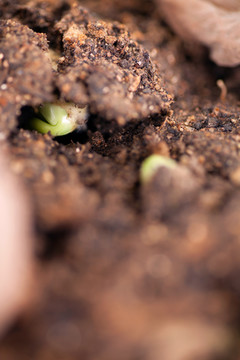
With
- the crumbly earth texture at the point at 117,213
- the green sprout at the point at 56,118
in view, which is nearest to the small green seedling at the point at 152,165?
the crumbly earth texture at the point at 117,213

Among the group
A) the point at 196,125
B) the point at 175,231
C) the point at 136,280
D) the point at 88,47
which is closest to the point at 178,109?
the point at 196,125

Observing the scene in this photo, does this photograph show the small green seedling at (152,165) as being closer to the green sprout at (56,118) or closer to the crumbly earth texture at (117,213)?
the crumbly earth texture at (117,213)

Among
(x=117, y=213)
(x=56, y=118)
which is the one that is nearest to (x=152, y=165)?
(x=117, y=213)

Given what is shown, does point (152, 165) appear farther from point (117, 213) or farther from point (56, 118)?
point (56, 118)

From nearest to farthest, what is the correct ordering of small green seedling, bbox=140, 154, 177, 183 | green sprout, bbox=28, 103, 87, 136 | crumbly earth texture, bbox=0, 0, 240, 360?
crumbly earth texture, bbox=0, 0, 240, 360 → small green seedling, bbox=140, 154, 177, 183 → green sprout, bbox=28, 103, 87, 136

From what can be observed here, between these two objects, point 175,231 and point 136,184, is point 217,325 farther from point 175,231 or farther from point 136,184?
point 136,184

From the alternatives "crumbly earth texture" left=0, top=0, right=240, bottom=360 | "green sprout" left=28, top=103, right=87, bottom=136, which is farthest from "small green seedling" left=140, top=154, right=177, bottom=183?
"green sprout" left=28, top=103, right=87, bottom=136

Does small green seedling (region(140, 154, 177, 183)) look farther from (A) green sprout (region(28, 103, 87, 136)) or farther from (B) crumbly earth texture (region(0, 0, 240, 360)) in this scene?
(A) green sprout (region(28, 103, 87, 136))
